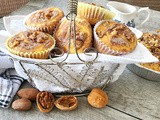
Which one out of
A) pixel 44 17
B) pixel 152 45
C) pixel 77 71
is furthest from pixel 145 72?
pixel 44 17

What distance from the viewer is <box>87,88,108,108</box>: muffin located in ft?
2.28

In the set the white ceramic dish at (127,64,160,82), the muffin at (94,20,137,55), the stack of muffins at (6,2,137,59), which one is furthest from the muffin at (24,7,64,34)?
the white ceramic dish at (127,64,160,82)

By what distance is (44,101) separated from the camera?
69cm

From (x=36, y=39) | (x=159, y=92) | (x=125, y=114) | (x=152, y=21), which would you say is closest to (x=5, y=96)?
(x=36, y=39)

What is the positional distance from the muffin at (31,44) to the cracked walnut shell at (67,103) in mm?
116

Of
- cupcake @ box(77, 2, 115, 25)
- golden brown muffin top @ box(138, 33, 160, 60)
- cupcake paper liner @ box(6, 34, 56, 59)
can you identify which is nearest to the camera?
cupcake paper liner @ box(6, 34, 56, 59)

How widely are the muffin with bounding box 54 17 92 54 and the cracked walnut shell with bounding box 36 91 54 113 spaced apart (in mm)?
127

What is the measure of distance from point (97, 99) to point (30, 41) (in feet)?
0.73

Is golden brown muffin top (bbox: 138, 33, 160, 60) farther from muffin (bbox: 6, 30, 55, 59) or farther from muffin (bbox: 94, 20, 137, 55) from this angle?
muffin (bbox: 6, 30, 55, 59)

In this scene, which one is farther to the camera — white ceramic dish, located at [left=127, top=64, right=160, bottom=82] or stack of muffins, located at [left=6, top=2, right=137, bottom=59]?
white ceramic dish, located at [left=127, top=64, right=160, bottom=82]

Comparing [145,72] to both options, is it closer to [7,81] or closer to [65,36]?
[65,36]

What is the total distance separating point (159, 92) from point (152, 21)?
1.50 feet

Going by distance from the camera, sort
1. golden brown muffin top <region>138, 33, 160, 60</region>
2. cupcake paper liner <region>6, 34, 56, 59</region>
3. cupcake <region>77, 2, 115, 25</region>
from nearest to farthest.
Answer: cupcake paper liner <region>6, 34, 56, 59</region> → cupcake <region>77, 2, 115, 25</region> → golden brown muffin top <region>138, 33, 160, 60</region>

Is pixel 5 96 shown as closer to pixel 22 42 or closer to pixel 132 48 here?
pixel 22 42
